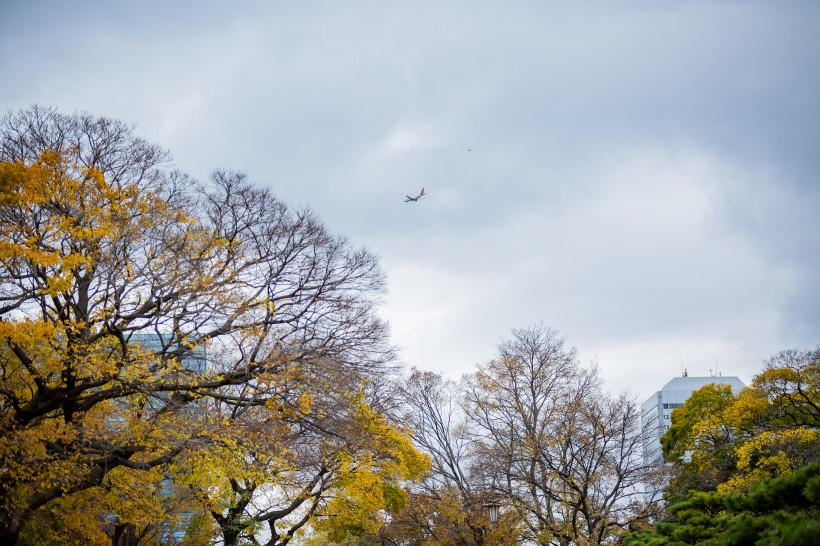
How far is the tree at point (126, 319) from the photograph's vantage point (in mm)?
12414

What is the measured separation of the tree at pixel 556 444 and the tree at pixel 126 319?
8193mm

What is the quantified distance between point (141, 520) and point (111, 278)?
671cm

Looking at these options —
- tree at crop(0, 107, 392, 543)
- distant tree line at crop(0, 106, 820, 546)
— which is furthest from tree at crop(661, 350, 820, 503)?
tree at crop(0, 107, 392, 543)


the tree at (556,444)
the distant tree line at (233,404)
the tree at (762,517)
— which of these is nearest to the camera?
the tree at (762,517)

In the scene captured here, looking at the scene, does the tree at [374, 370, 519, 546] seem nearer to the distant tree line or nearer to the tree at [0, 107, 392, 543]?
the distant tree line

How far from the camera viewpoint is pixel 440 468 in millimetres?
27062

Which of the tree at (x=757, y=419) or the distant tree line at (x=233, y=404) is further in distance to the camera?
the tree at (x=757, y=419)

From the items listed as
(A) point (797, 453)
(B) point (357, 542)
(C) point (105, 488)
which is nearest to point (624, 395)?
(A) point (797, 453)

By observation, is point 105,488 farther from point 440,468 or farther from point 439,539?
point 440,468

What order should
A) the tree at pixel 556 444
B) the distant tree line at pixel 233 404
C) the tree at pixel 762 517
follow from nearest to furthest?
the tree at pixel 762 517, the distant tree line at pixel 233 404, the tree at pixel 556 444

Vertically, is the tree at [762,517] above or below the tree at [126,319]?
below

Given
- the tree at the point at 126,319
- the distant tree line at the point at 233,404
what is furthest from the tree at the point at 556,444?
the tree at the point at 126,319

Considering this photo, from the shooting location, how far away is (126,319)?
1368cm

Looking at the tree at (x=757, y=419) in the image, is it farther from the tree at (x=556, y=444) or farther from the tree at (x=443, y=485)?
the tree at (x=443, y=485)
